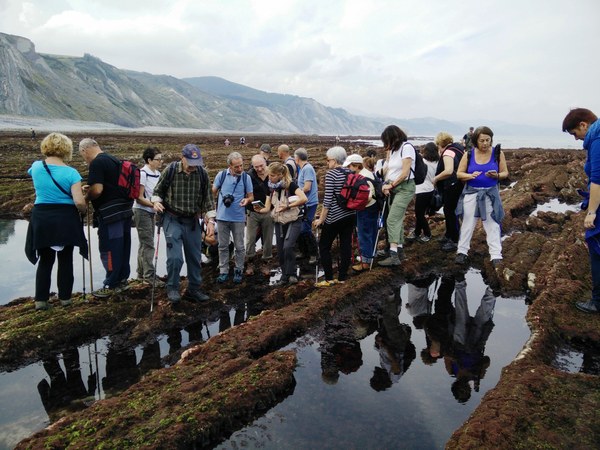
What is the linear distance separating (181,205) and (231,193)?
1111 mm

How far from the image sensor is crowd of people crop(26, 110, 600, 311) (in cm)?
544

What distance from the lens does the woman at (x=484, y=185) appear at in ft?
22.2

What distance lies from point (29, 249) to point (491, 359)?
5.99 metres

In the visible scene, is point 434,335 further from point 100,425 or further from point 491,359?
point 100,425

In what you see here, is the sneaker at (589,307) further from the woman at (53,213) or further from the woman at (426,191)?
the woman at (53,213)

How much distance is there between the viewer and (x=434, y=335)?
16.5 feet

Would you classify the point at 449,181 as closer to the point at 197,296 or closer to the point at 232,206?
the point at 232,206

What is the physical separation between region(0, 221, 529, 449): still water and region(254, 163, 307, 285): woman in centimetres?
108

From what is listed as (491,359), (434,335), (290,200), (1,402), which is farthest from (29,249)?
(491,359)

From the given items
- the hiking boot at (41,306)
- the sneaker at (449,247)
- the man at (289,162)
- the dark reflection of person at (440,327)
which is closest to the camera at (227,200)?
the man at (289,162)

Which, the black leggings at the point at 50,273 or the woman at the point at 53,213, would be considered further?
the black leggings at the point at 50,273

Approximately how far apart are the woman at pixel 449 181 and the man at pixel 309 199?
245cm

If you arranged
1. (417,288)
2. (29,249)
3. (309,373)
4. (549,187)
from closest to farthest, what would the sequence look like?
1. (309,373)
2. (29,249)
3. (417,288)
4. (549,187)

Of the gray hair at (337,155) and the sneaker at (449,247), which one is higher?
the gray hair at (337,155)
